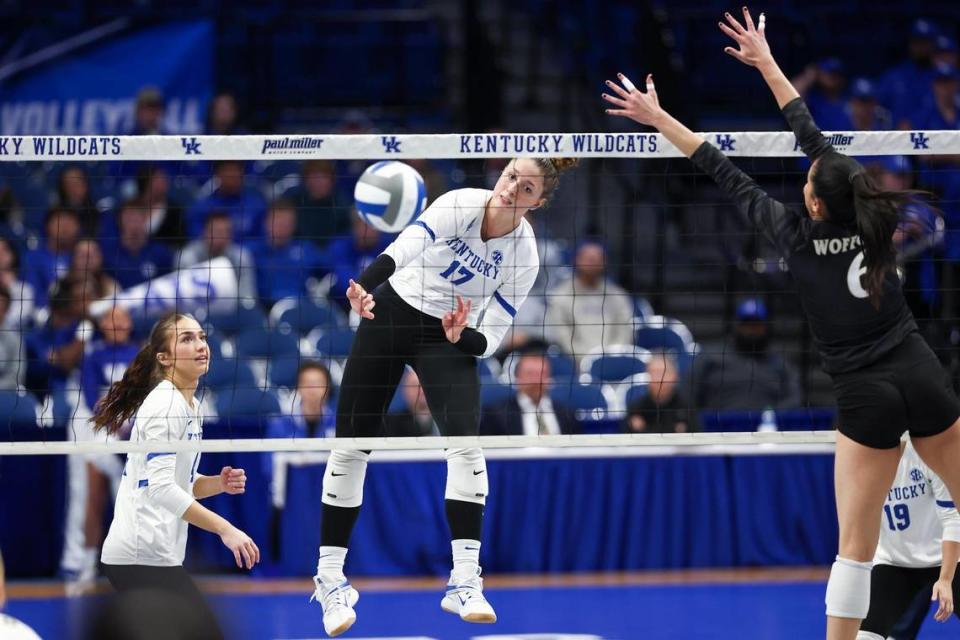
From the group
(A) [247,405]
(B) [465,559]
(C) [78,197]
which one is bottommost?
(B) [465,559]

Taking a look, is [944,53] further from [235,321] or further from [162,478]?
[162,478]

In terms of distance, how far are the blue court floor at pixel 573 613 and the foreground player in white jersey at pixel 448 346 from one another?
1823mm

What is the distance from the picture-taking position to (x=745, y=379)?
10.8m

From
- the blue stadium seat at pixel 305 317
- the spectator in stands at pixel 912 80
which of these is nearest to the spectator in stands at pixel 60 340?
the blue stadium seat at pixel 305 317

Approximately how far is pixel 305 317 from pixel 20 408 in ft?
7.95

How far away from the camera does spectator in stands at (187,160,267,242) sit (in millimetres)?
12422

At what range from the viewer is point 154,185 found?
12617mm

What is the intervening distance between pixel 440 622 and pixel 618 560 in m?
2.03

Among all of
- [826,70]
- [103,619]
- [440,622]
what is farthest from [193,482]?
[826,70]

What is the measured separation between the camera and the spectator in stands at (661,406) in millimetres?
10031

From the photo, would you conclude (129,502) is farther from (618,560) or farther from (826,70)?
(826,70)

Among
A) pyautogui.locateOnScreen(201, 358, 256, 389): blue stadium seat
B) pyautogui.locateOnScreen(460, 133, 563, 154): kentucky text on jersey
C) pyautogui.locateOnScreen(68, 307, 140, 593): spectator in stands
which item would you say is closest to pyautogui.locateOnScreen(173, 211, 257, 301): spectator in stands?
pyautogui.locateOnScreen(201, 358, 256, 389): blue stadium seat

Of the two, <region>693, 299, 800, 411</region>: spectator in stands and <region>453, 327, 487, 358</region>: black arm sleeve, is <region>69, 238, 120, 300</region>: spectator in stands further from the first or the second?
<region>453, 327, 487, 358</region>: black arm sleeve

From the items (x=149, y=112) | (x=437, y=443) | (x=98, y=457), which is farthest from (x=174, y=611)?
(x=149, y=112)
